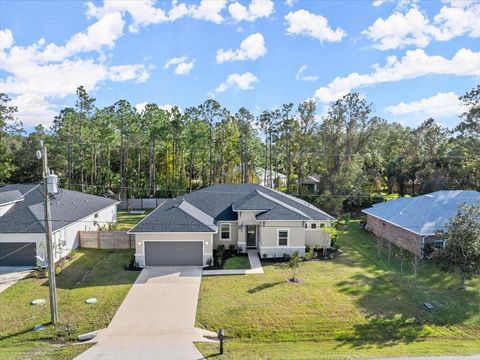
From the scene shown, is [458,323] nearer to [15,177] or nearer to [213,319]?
[213,319]

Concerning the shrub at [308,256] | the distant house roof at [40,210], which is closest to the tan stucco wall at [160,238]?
the distant house roof at [40,210]

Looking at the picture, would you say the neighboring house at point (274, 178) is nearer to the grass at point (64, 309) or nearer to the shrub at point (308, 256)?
the shrub at point (308, 256)

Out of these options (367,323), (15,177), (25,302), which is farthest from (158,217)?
(15,177)

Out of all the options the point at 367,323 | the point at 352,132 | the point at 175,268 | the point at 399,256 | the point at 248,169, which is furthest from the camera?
the point at 248,169

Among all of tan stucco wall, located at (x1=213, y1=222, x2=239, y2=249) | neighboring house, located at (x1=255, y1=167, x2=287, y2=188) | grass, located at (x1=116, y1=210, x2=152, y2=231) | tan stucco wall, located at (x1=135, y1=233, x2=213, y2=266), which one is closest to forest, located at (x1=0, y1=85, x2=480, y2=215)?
neighboring house, located at (x1=255, y1=167, x2=287, y2=188)

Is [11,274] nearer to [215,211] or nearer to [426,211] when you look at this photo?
[215,211]
